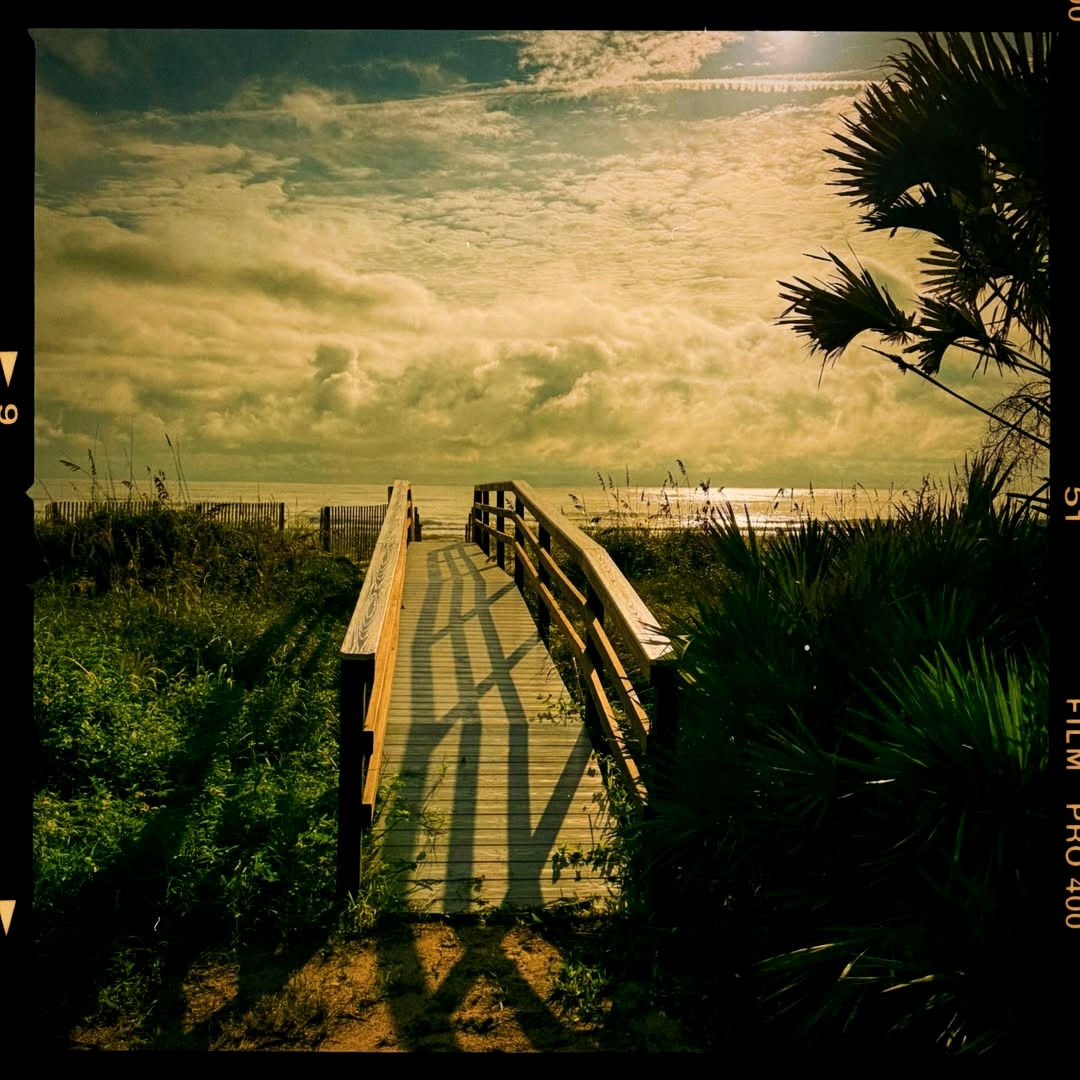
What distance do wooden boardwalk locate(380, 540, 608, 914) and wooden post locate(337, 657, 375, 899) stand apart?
0.30m

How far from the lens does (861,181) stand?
6.77 m

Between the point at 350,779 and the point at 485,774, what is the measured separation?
1.41 m

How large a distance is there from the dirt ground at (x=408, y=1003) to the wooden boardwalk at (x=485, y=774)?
0.40m

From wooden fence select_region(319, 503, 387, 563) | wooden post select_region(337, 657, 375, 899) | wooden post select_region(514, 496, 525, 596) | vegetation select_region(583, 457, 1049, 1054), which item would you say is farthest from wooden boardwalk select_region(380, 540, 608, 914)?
wooden fence select_region(319, 503, 387, 563)

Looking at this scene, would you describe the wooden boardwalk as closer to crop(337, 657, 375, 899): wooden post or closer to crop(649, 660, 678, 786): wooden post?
crop(337, 657, 375, 899): wooden post

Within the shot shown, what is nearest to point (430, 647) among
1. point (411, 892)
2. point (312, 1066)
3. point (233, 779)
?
point (233, 779)

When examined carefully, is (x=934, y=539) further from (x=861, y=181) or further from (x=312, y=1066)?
(x=861, y=181)

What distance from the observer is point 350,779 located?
3.92 metres

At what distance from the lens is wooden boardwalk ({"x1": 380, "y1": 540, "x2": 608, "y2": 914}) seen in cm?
420

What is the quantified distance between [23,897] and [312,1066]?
33.9 inches

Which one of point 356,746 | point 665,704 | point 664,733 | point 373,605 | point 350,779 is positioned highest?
point 373,605

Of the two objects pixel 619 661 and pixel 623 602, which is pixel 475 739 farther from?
pixel 623 602

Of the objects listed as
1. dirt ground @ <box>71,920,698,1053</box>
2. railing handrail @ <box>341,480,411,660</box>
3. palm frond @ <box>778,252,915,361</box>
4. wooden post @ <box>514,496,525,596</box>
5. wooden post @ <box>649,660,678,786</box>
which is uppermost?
palm frond @ <box>778,252,915,361</box>

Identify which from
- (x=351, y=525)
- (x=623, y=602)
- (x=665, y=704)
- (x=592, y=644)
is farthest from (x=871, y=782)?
(x=351, y=525)
